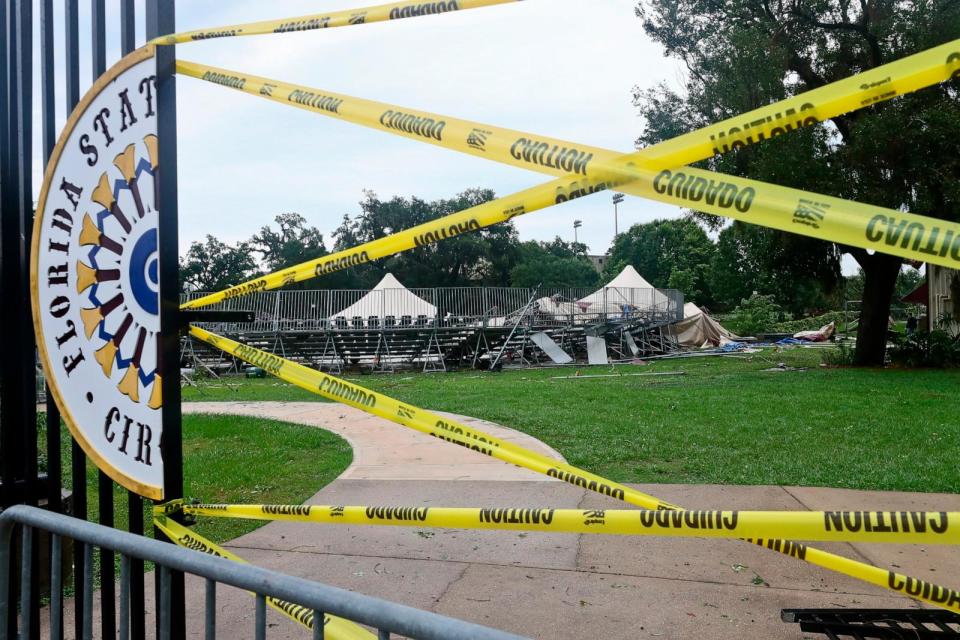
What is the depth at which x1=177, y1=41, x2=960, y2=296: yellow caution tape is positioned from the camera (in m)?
1.19

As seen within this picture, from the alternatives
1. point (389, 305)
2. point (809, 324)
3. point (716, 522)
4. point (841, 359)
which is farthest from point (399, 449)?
point (809, 324)

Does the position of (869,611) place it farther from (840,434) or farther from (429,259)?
(429,259)

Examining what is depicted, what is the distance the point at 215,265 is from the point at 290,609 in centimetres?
6460

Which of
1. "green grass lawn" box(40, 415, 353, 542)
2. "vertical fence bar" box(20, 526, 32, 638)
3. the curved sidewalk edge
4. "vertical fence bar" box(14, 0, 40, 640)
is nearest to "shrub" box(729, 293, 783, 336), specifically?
the curved sidewalk edge

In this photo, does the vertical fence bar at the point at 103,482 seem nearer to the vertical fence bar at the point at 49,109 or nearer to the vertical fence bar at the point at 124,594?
the vertical fence bar at the point at 49,109

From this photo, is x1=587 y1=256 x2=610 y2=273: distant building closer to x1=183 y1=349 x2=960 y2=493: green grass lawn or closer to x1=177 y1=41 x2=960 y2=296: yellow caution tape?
x1=183 y1=349 x2=960 y2=493: green grass lawn

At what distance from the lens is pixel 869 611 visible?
3.24 meters

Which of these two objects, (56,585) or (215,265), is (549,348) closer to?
(56,585)

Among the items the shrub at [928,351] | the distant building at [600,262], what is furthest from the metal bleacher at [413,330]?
the distant building at [600,262]

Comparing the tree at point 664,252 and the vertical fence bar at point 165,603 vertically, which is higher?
the tree at point 664,252

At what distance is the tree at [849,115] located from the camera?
16.1 meters

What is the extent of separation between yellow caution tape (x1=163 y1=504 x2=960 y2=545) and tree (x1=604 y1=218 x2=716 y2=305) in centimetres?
7366

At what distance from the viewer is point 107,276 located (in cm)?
242

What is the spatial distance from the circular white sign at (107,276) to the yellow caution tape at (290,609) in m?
0.13
